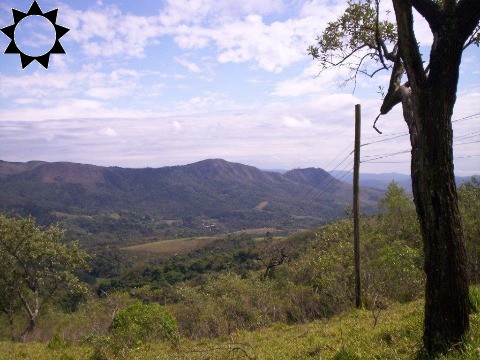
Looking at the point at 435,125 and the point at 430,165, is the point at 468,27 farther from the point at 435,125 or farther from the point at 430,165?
the point at 430,165

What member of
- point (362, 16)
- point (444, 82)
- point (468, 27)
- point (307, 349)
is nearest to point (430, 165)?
point (444, 82)

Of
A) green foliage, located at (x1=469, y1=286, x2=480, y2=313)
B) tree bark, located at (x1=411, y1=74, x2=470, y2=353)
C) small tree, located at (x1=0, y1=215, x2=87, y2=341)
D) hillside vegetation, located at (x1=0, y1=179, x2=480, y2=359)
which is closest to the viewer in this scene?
tree bark, located at (x1=411, y1=74, x2=470, y2=353)

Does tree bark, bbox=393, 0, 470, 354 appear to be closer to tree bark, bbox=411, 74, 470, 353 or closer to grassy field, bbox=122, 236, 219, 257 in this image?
tree bark, bbox=411, 74, 470, 353

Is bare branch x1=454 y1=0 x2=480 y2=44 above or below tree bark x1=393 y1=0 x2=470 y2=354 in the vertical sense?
above

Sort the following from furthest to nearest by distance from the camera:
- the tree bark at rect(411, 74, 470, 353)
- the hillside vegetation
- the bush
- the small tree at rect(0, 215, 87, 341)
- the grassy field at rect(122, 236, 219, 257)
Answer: the grassy field at rect(122, 236, 219, 257)
the small tree at rect(0, 215, 87, 341)
the bush
the hillside vegetation
the tree bark at rect(411, 74, 470, 353)

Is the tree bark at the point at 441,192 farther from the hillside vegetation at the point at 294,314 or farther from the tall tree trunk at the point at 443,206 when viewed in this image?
the hillside vegetation at the point at 294,314

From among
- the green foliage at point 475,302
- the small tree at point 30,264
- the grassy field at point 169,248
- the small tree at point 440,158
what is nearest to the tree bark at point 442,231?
the small tree at point 440,158

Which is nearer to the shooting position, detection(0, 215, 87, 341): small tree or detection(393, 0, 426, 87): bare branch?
detection(393, 0, 426, 87): bare branch

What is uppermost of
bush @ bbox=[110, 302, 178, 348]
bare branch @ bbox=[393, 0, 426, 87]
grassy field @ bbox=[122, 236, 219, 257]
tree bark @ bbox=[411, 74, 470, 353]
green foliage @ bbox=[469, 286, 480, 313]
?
bare branch @ bbox=[393, 0, 426, 87]

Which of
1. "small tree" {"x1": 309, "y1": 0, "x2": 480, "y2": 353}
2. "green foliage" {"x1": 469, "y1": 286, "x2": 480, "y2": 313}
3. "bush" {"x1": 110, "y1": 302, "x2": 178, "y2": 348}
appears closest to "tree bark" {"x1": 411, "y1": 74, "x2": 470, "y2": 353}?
"small tree" {"x1": 309, "y1": 0, "x2": 480, "y2": 353}

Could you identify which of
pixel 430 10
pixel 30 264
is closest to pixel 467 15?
pixel 430 10

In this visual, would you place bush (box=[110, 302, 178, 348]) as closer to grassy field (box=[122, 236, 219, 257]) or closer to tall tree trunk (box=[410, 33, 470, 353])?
tall tree trunk (box=[410, 33, 470, 353])

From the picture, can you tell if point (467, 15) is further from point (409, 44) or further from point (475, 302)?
point (475, 302)

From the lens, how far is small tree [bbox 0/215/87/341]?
23688mm
